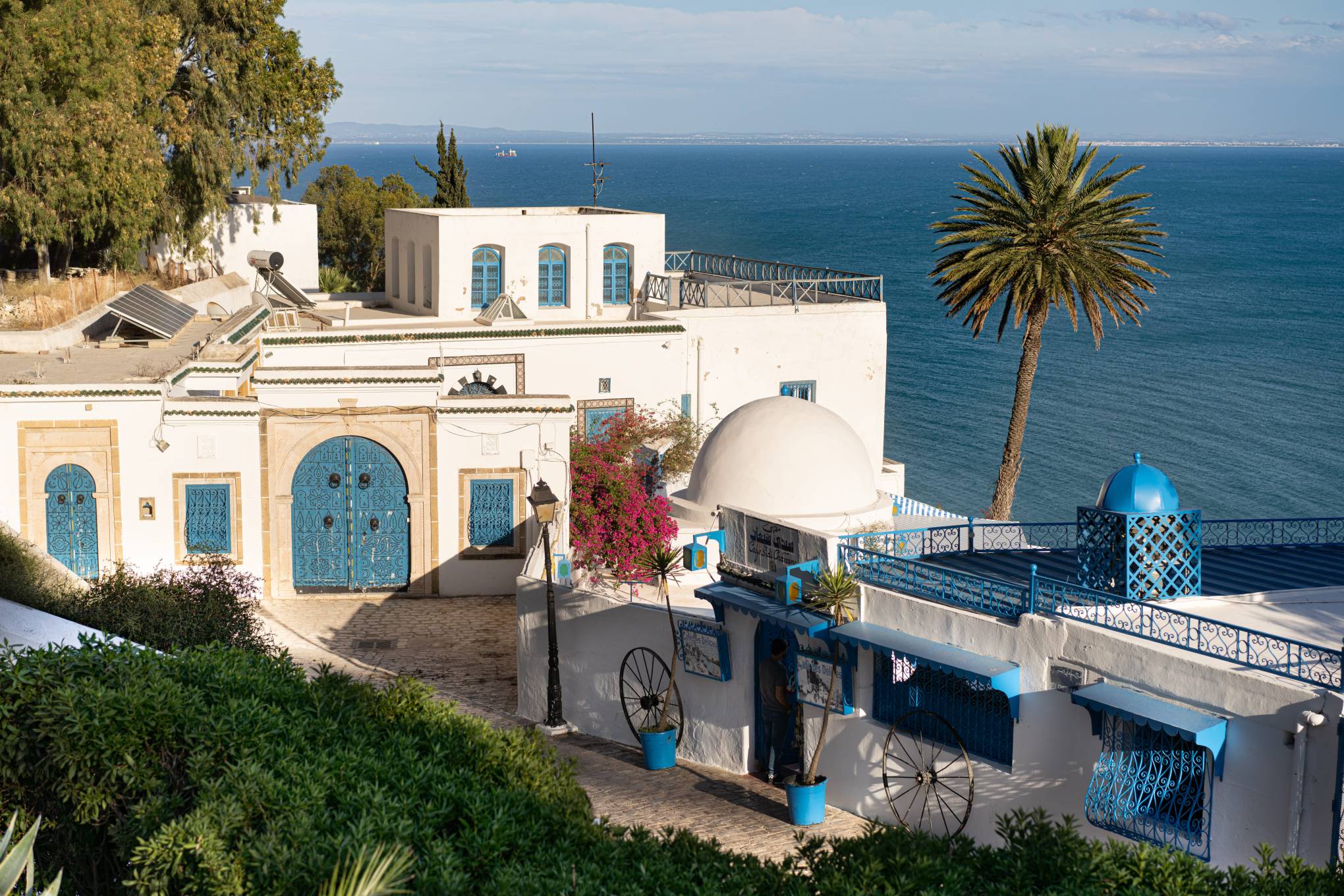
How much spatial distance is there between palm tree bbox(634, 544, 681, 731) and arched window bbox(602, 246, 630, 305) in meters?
15.2

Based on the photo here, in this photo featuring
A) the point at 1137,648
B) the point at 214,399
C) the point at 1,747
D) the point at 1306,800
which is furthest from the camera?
the point at 214,399

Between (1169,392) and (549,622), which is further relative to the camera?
(1169,392)

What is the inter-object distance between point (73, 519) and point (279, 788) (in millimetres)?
16371

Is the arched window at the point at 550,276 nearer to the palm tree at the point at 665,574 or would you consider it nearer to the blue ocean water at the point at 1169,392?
the palm tree at the point at 665,574

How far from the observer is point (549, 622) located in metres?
19.1

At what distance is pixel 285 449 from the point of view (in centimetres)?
2444

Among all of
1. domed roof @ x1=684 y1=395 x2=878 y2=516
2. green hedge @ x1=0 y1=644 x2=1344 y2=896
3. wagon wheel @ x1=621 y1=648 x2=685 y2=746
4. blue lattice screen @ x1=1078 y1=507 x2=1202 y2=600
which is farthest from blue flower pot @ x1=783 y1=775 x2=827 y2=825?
green hedge @ x1=0 y1=644 x2=1344 y2=896

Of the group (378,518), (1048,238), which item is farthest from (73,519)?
(1048,238)

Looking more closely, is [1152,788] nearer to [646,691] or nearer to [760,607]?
[760,607]

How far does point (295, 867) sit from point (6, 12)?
27.5 m

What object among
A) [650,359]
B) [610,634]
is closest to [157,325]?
[650,359]

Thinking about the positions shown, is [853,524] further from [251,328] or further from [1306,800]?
[251,328]

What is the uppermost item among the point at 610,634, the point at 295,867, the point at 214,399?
the point at 214,399

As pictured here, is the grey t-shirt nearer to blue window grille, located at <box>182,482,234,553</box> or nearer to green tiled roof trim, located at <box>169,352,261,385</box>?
blue window grille, located at <box>182,482,234,553</box>
